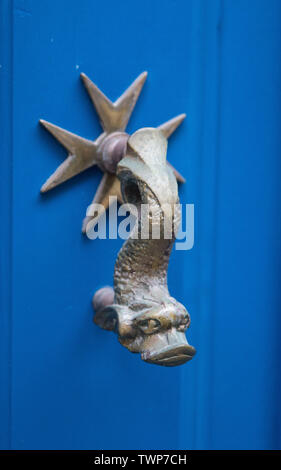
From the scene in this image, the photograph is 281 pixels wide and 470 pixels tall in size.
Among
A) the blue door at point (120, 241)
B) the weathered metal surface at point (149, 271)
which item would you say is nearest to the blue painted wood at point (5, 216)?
the blue door at point (120, 241)

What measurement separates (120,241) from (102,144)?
0.11 meters

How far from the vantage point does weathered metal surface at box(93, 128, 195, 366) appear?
14.2 inches

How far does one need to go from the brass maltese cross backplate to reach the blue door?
10mm

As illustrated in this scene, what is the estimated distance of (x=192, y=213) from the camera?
0.59 m

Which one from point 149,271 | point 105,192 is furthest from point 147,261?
point 105,192

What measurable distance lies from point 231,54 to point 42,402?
47 cm

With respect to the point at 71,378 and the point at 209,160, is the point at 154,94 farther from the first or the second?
the point at 71,378

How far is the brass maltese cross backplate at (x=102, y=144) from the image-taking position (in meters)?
0.46

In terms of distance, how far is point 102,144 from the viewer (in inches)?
19.0

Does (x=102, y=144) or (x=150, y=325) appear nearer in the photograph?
(x=150, y=325)

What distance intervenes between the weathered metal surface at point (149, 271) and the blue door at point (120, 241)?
10cm

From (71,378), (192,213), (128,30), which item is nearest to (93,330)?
(71,378)

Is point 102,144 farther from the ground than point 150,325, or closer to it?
farther from the ground

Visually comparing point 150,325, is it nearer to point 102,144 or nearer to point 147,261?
point 147,261
